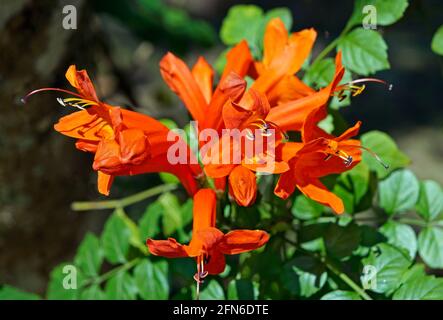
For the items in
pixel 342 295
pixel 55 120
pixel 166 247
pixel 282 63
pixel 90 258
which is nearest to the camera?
pixel 166 247

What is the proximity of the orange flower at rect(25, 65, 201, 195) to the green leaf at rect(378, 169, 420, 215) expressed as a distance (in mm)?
502

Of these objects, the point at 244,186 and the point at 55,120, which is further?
the point at 55,120

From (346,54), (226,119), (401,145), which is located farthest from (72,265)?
(401,145)

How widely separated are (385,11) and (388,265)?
0.62 m

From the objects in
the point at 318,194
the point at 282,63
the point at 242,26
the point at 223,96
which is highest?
the point at 242,26

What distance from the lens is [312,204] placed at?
66.1 inches

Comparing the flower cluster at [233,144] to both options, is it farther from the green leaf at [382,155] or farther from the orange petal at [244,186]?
the green leaf at [382,155]

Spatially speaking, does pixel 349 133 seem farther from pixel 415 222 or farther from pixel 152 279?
pixel 152 279

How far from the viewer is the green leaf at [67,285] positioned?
187 cm

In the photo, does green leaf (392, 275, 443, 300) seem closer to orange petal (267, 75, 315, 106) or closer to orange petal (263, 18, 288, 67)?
orange petal (267, 75, 315, 106)

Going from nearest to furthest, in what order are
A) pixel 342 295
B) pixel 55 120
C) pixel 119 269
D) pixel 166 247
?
pixel 166 247 → pixel 342 295 → pixel 119 269 → pixel 55 120

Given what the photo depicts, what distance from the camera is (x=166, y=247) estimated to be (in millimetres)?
1300

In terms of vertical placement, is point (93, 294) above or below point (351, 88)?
below

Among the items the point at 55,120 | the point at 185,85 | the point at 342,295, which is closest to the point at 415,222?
the point at 342,295
